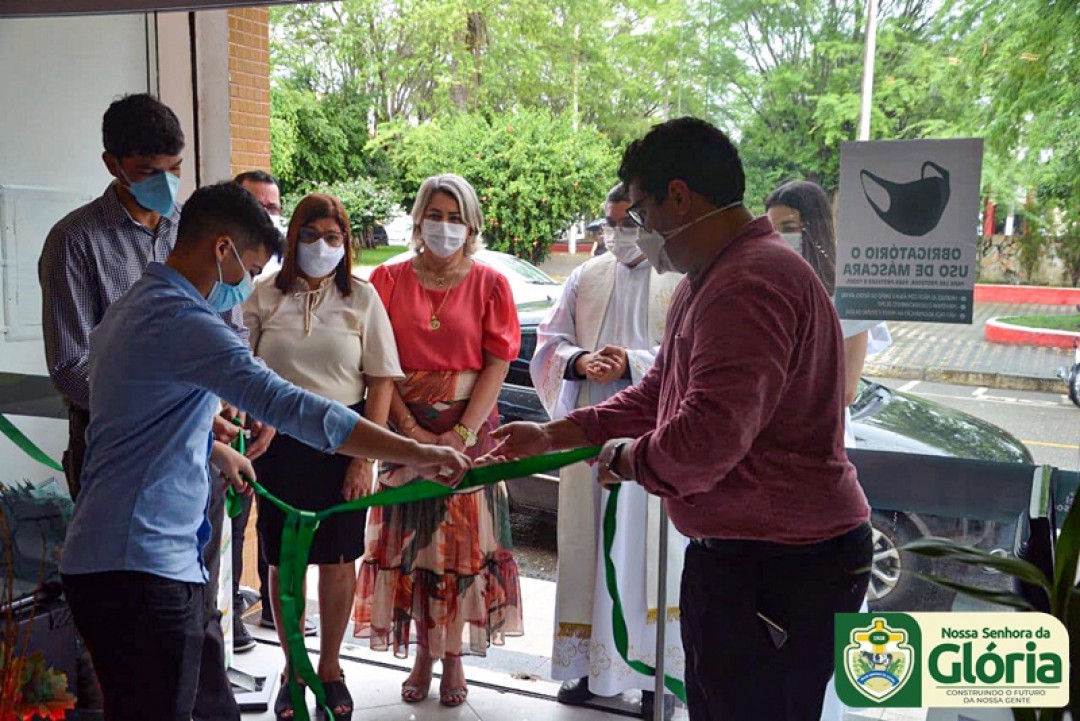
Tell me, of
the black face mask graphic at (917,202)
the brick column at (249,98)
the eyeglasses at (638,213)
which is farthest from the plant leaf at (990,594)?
the brick column at (249,98)

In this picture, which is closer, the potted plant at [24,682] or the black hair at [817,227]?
the potted plant at [24,682]

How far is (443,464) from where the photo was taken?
2346mm

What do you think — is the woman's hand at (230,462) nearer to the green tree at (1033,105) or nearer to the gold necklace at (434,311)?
the gold necklace at (434,311)

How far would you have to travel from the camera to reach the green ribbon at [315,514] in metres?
2.35

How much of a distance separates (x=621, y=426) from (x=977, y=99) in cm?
156

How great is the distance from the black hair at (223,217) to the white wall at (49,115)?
209 centimetres

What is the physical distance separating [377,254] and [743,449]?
22.6ft

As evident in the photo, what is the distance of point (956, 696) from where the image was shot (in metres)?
2.23

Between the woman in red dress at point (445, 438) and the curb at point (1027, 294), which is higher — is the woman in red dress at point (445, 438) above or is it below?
below

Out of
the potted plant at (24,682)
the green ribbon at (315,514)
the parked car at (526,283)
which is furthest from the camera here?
the parked car at (526,283)

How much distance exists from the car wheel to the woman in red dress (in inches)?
50.8

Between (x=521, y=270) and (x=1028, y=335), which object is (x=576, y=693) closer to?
(x=1028, y=335)

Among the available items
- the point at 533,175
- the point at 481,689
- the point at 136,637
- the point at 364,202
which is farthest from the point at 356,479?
the point at 364,202

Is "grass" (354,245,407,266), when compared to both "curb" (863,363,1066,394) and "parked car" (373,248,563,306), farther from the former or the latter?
"curb" (863,363,1066,394)
